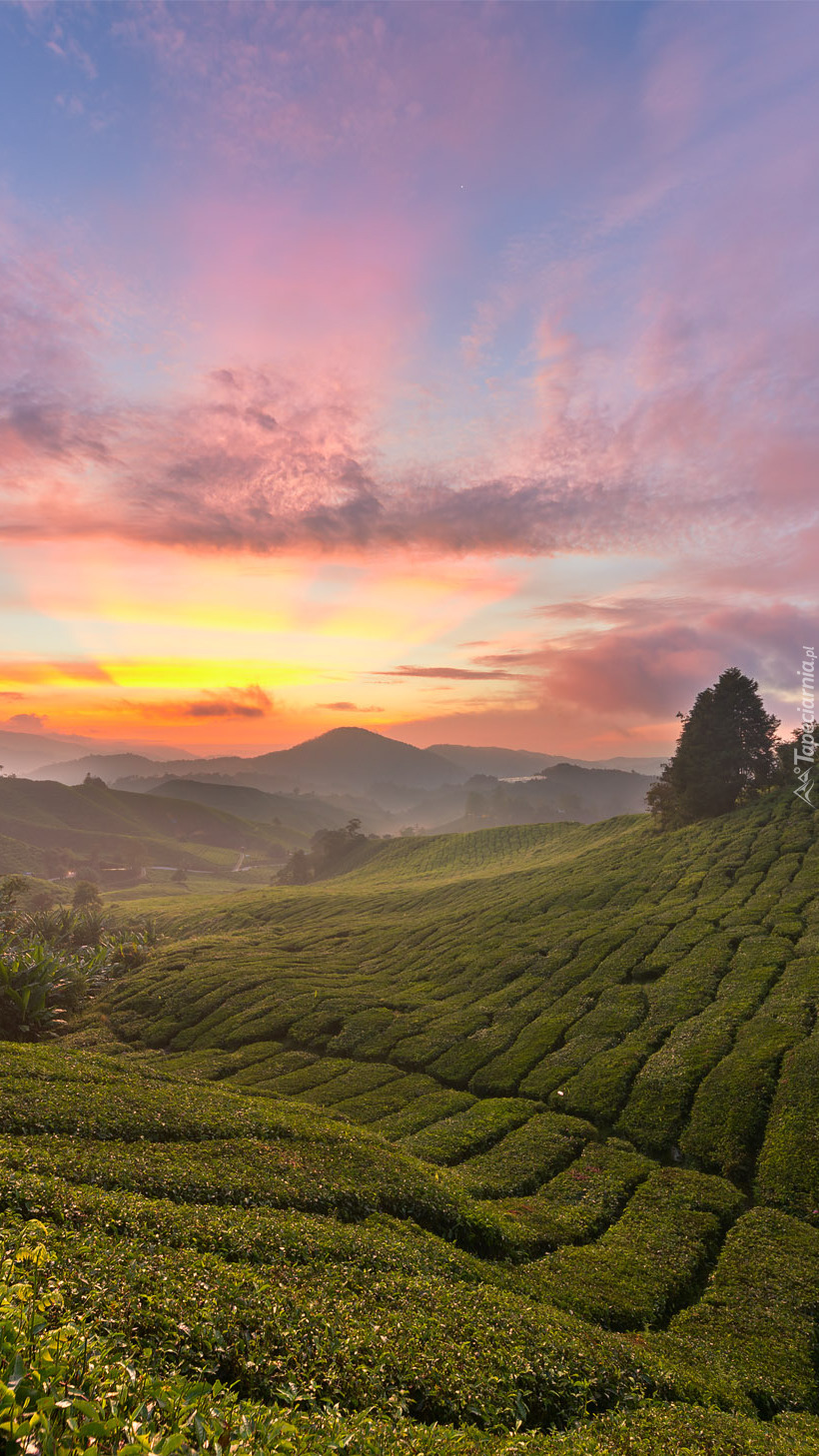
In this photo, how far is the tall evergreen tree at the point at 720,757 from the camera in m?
71.3

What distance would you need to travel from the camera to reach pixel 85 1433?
17.5 ft

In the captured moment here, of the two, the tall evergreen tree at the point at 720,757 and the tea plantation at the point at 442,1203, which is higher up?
the tall evergreen tree at the point at 720,757

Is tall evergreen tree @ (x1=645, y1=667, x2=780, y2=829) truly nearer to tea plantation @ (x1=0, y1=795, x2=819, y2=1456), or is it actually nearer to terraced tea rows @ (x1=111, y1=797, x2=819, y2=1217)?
terraced tea rows @ (x1=111, y1=797, x2=819, y2=1217)

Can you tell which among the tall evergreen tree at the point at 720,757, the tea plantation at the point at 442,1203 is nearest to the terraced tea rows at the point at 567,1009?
the tea plantation at the point at 442,1203

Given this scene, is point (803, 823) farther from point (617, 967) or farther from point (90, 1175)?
point (90, 1175)

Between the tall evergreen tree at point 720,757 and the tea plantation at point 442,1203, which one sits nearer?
the tea plantation at point 442,1203

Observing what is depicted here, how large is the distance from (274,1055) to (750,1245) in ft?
83.9

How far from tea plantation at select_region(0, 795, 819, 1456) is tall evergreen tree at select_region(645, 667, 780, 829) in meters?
22.7

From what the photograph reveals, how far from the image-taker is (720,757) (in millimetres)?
71438

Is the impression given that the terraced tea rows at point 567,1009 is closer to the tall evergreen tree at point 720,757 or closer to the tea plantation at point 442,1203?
the tea plantation at point 442,1203

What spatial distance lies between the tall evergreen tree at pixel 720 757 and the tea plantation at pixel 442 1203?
74.4 ft

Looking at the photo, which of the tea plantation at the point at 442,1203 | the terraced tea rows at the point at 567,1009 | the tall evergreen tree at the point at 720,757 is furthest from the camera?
the tall evergreen tree at the point at 720,757

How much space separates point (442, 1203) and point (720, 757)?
63.6 meters

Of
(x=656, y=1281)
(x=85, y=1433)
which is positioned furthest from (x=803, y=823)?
(x=85, y=1433)
